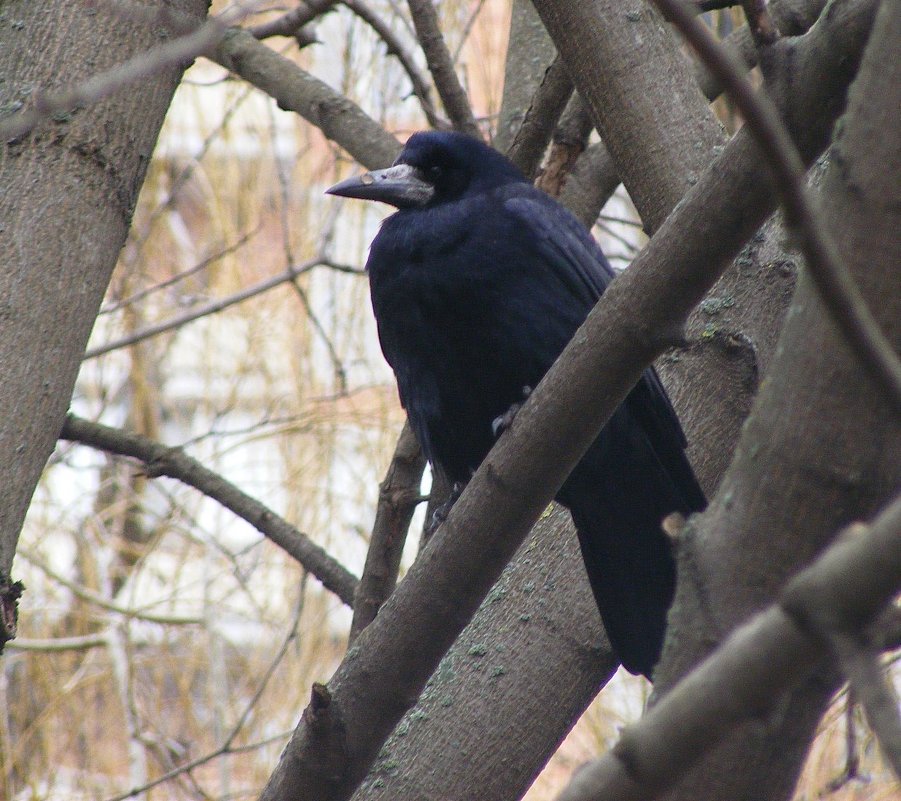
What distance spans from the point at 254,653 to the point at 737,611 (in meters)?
3.77

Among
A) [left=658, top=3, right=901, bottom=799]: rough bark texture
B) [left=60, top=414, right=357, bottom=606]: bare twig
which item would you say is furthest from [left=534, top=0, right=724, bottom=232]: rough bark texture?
[left=658, top=3, right=901, bottom=799]: rough bark texture

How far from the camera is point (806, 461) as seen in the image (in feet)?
4.47

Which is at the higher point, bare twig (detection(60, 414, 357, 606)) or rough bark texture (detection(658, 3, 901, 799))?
bare twig (detection(60, 414, 357, 606))

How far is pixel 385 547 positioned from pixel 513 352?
57cm

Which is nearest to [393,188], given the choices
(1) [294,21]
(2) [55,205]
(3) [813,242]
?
(1) [294,21]

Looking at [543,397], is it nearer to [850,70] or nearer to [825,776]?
[850,70]

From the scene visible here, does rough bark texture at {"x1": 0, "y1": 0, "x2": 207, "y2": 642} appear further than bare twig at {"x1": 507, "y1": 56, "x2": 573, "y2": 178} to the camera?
No

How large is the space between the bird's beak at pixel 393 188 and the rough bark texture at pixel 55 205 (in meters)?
0.74

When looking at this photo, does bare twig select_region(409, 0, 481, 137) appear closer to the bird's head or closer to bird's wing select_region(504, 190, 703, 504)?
the bird's head

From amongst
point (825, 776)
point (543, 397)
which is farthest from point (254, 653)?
point (543, 397)

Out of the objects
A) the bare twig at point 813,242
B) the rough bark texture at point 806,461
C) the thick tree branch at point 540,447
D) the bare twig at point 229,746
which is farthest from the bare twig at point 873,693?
the bare twig at point 229,746

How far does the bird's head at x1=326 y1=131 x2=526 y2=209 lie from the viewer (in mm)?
3279

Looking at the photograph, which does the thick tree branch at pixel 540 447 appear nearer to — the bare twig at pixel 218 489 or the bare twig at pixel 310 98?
the bare twig at pixel 218 489

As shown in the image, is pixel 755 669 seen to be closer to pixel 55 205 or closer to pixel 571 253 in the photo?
pixel 55 205
